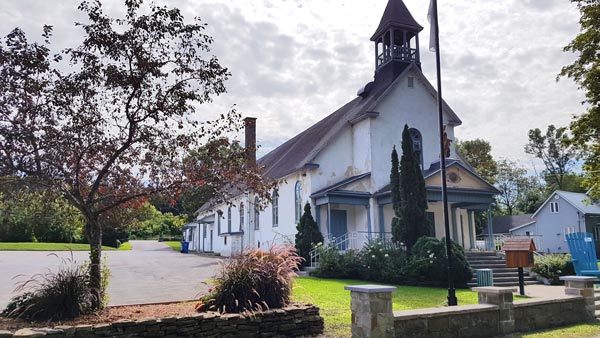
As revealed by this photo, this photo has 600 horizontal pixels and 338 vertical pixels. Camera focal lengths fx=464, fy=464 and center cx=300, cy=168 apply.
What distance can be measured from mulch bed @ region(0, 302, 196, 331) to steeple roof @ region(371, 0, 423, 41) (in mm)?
19604

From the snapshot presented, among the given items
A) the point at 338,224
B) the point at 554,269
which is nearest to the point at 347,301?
the point at 554,269

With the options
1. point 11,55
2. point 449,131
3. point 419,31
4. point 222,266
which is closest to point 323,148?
point 449,131

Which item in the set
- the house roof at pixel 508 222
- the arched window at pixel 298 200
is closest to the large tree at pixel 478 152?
the house roof at pixel 508 222

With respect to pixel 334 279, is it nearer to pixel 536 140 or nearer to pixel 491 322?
pixel 491 322

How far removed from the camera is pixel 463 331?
25.4 ft

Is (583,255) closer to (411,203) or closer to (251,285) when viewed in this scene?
(411,203)

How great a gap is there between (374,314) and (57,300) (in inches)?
197

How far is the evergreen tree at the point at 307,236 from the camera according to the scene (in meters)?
19.8

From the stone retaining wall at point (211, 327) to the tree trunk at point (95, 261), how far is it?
1535mm

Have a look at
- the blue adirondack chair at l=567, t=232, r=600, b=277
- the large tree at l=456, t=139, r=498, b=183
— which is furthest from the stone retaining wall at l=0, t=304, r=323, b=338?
the large tree at l=456, t=139, r=498, b=183

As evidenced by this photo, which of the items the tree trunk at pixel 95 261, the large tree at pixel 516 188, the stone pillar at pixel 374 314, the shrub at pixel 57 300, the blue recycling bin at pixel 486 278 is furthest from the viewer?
the large tree at pixel 516 188

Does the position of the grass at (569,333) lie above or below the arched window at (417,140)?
below

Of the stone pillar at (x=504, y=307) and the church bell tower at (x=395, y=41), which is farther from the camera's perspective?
the church bell tower at (x=395, y=41)

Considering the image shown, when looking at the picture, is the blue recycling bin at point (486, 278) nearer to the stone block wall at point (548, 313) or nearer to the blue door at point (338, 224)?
the stone block wall at point (548, 313)
